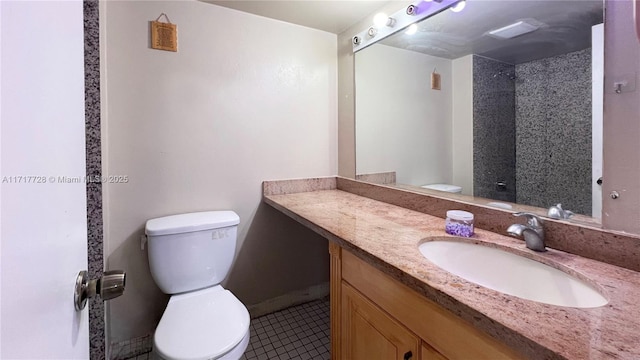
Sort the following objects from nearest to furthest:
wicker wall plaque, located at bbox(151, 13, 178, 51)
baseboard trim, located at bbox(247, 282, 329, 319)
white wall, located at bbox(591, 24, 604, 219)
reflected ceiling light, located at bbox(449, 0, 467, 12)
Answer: white wall, located at bbox(591, 24, 604, 219)
reflected ceiling light, located at bbox(449, 0, 467, 12)
wicker wall plaque, located at bbox(151, 13, 178, 51)
baseboard trim, located at bbox(247, 282, 329, 319)

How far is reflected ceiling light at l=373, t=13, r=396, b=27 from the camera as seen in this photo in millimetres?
1649

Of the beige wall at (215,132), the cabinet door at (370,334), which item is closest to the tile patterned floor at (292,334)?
the beige wall at (215,132)

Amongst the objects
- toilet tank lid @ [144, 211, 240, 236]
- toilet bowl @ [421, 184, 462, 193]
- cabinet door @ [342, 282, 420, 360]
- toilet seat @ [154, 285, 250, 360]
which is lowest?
toilet seat @ [154, 285, 250, 360]

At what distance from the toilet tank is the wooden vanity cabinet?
0.69m

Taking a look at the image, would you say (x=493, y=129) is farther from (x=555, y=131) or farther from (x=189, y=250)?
(x=189, y=250)

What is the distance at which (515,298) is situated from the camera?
2.11ft

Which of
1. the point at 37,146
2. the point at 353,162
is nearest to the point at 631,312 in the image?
the point at 37,146

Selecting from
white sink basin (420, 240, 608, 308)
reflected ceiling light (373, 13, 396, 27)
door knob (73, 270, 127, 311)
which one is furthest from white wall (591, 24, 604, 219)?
door knob (73, 270, 127, 311)

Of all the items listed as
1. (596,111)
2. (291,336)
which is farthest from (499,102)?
(291,336)

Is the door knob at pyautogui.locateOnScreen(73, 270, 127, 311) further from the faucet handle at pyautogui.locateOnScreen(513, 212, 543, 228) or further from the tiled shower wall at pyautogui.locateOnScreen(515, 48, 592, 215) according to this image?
the tiled shower wall at pyautogui.locateOnScreen(515, 48, 592, 215)

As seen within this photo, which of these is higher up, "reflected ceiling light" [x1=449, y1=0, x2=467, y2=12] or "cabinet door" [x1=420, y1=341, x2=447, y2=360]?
"reflected ceiling light" [x1=449, y1=0, x2=467, y2=12]

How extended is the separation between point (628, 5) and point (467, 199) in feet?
2.58

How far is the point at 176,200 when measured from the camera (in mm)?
1656

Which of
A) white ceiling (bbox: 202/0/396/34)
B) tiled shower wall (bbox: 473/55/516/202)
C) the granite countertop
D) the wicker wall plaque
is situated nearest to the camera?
the granite countertop
